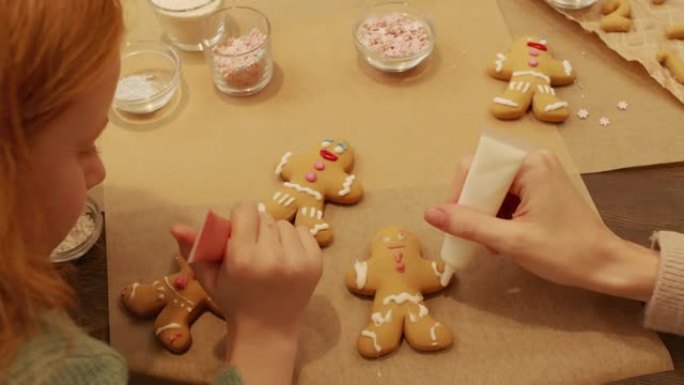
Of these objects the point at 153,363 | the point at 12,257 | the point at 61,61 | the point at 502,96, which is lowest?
the point at 153,363

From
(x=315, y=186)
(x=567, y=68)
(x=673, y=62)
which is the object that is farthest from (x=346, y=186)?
(x=673, y=62)

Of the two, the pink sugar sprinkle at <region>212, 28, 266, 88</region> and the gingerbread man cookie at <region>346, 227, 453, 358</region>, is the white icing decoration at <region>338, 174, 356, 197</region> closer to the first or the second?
the gingerbread man cookie at <region>346, 227, 453, 358</region>

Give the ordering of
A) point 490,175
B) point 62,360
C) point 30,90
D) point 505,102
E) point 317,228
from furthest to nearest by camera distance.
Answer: point 505,102 → point 317,228 → point 490,175 → point 62,360 → point 30,90

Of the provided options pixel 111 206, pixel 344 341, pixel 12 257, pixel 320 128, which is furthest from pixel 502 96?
pixel 12 257

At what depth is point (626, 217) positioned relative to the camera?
80 centimetres

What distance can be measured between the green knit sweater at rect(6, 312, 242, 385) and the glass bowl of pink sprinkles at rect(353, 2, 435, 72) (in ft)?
1.76

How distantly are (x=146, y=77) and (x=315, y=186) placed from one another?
1.08ft

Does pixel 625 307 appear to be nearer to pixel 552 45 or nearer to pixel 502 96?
pixel 502 96

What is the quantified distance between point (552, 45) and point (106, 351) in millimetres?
722

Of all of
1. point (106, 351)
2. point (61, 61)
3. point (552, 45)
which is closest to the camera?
point (61, 61)

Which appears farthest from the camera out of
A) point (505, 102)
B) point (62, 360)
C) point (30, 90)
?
point (505, 102)

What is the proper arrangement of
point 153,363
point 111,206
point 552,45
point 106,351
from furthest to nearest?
1. point 552,45
2. point 111,206
3. point 153,363
4. point 106,351

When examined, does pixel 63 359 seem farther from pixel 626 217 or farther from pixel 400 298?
pixel 626 217

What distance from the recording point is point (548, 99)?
2.87 ft
